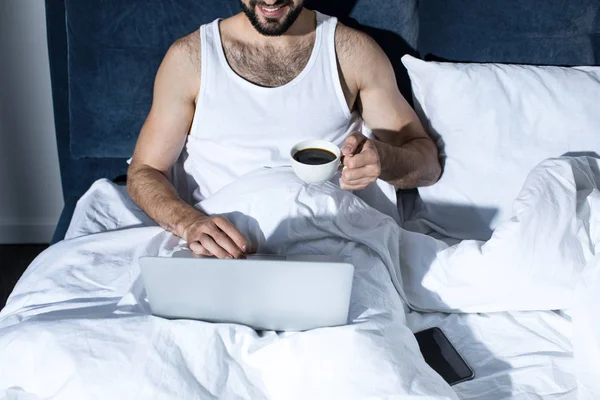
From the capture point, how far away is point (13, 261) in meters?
2.30

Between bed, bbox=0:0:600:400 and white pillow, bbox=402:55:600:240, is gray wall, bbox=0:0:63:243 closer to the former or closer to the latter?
bed, bbox=0:0:600:400

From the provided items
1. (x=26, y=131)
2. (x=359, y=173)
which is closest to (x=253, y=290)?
(x=359, y=173)

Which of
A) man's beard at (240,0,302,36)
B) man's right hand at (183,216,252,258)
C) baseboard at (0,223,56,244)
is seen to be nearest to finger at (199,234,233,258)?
man's right hand at (183,216,252,258)

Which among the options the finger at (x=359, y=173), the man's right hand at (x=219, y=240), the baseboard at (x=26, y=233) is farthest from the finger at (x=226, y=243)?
the baseboard at (x=26, y=233)

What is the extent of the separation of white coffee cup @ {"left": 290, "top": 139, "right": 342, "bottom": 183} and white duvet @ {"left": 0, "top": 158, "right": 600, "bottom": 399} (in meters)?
0.12

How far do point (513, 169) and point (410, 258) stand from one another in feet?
1.31

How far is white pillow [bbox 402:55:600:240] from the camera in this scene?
63.1 inches

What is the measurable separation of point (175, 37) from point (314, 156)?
25.5 inches

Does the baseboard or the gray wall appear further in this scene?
the baseboard

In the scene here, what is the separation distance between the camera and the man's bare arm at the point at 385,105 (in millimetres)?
1620

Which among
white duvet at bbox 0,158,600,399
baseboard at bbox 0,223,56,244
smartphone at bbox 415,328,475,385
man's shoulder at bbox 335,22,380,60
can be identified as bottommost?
baseboard at bbox 0,223,56,244

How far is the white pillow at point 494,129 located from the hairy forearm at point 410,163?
2.1 inches

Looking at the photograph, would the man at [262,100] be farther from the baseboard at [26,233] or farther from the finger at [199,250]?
the baseboard at [26,233]

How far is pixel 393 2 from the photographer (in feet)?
5.52
